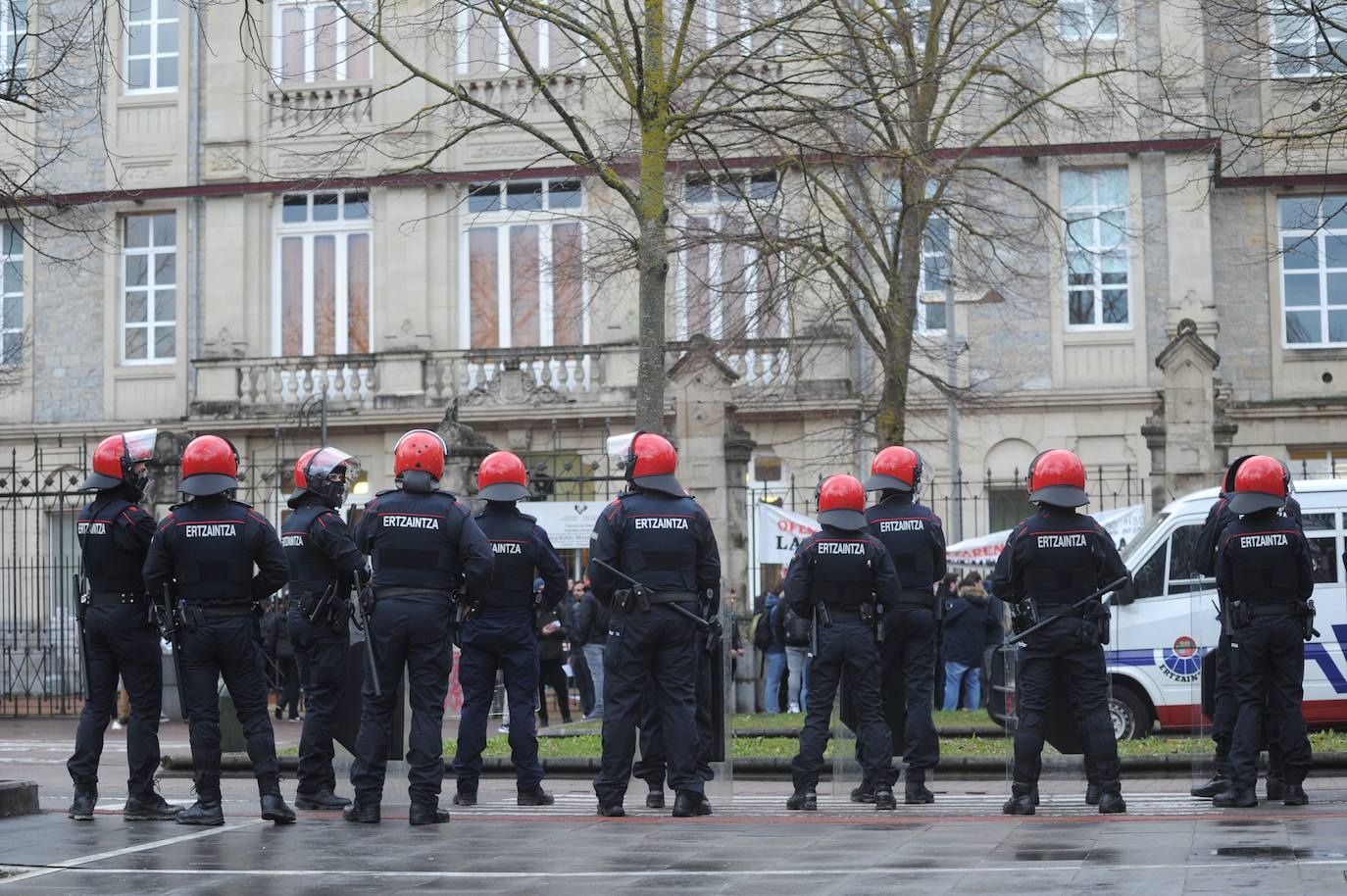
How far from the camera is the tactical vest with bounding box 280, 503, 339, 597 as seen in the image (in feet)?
38.0

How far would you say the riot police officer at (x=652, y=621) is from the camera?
11320 mm

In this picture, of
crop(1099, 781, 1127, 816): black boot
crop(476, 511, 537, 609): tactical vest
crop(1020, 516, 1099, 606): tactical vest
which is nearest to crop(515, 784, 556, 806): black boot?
crop(476, 511, 537, 609): tactical vest

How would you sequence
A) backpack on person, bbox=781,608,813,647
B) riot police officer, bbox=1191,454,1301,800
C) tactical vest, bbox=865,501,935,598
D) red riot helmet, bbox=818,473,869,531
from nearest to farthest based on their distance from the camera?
riot police officer, bbox=1191,454,1301,800, red riot helmet, bbox=818,473,869,531, tactical vest, bbox=865,501,935,598, backpack on person, bbox=781,608,813,647

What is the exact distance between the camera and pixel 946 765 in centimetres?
1513

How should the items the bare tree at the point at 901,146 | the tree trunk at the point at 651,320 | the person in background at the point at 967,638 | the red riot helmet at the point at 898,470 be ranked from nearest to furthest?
1. the red riot helmet at the point at 898,470
2. the tree trunk at the point at 651,320
3. the bare tree at the point at 901,146
4. the person in background at the point at 967,638

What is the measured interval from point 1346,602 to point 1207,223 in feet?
43.9

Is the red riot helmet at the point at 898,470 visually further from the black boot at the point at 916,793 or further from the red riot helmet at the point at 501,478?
the red riot helmet at the point at 501,478

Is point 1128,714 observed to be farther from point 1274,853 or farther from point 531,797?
point 1274,853

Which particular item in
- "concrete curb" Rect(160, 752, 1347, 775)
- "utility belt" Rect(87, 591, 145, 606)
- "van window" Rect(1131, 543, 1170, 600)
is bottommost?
"concrete curb" Rect(160, 752, 1347, 775)

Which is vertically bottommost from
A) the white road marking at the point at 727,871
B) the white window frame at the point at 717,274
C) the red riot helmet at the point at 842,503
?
the white road marking at the point at 727,871

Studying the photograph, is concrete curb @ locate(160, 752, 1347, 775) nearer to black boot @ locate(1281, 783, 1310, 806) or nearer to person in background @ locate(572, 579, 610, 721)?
black boot @ locate(1281, 783, 1310, 806)

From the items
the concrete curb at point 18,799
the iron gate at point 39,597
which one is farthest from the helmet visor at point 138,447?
the iron gate at point 39,597

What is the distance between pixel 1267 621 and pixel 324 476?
5679mm

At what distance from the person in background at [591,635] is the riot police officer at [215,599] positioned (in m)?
9.20
